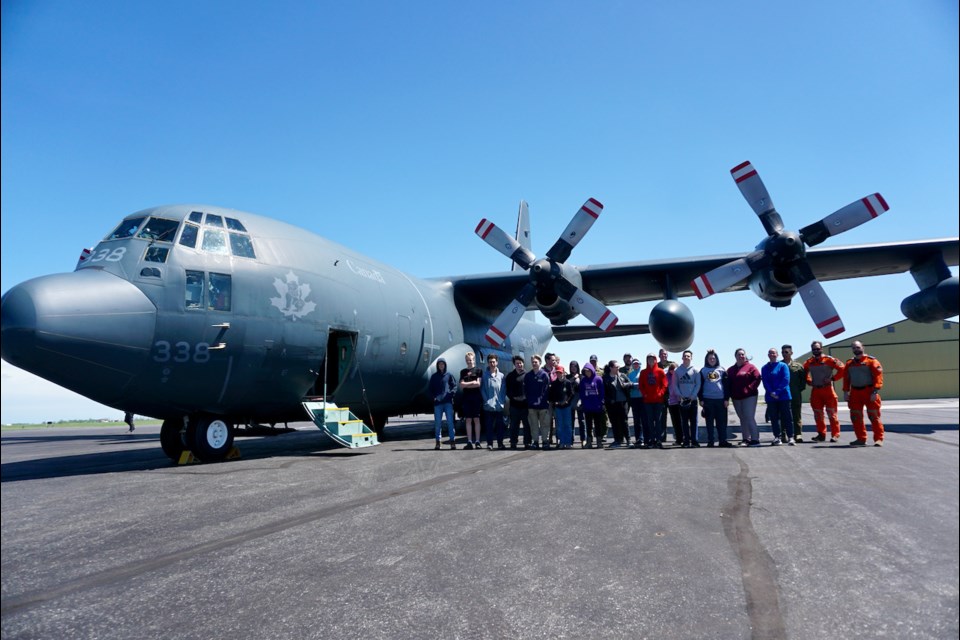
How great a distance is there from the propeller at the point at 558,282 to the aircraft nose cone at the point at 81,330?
8400 mm

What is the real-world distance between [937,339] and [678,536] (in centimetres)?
366

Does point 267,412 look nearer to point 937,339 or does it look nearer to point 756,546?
point 756,546

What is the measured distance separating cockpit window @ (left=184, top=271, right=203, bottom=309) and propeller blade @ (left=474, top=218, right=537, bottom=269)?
8.48 m

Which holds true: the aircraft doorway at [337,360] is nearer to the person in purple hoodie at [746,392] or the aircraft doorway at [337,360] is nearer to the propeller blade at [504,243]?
the propeller blade at [504,243]

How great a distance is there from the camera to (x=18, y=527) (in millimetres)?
1780

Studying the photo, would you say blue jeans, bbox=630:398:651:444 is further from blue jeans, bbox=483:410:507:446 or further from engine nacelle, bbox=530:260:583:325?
engine nacelle, bbox=530:260:583:325

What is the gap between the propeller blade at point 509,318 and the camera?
15.8 metres

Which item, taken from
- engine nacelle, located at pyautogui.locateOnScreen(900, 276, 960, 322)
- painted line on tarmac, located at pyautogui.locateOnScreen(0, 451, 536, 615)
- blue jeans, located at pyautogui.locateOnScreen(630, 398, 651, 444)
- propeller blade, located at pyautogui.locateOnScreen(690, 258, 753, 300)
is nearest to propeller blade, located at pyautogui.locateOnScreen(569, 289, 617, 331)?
propeller blade, located at pyautogui.locateOnScreen(690, 258, 753, 300)

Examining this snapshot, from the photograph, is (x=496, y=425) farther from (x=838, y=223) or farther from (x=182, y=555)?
(x=182, y=555)

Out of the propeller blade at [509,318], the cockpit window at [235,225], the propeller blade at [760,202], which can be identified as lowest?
the propeller blade at [509,318]

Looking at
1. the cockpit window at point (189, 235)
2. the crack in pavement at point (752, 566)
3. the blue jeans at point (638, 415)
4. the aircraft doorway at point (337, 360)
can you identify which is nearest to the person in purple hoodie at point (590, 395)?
the blue jeans at point (638, 415)

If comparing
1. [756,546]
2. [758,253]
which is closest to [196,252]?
[756,546]

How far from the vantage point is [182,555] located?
463cm

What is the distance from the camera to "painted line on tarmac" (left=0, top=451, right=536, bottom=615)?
1.79 m
